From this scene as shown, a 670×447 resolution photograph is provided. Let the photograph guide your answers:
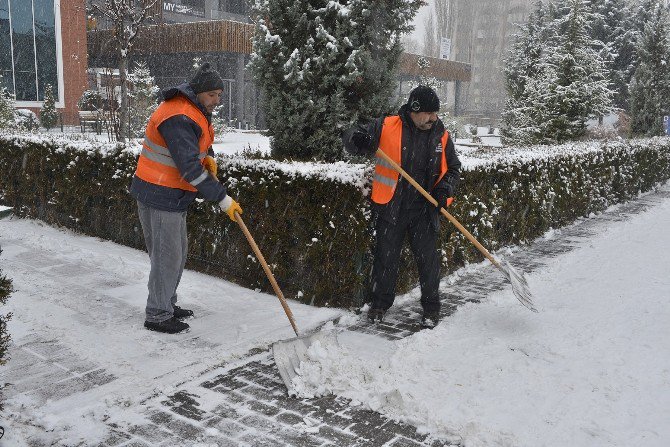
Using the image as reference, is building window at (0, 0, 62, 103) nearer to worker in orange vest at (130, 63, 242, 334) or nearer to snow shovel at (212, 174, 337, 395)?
worker in orange vest at (130, 63, 242, 334)

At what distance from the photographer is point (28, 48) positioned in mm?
25375

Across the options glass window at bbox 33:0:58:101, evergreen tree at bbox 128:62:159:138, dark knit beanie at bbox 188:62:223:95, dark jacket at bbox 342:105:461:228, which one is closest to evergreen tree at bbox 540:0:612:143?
dark jacket at bbox 342:105:461:228

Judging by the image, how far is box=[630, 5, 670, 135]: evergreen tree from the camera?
2467 centimetres

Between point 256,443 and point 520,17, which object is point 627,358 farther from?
point 520,17

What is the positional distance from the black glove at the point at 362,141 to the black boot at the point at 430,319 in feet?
4.92

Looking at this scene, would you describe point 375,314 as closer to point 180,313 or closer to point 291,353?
point 291,353

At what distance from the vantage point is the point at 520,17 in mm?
89875

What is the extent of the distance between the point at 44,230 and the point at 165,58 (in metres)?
27.7

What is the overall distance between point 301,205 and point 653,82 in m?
25.7

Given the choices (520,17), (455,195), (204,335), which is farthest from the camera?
(520,17)

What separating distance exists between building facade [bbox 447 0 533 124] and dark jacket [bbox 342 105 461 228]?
52474 mm

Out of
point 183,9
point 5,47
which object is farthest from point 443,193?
point 183,9

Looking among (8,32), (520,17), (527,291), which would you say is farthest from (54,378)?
(520,17)

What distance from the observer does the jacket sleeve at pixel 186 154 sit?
12.5 ft
